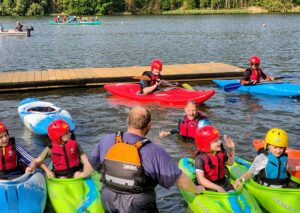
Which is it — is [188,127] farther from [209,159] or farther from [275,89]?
[275,89]

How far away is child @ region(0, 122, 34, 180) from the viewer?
589 cm

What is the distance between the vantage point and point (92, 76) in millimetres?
14953

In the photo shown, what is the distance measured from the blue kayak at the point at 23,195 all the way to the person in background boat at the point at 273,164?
259cm

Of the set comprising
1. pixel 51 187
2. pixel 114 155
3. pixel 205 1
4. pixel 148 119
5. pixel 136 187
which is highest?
pixel 205 1

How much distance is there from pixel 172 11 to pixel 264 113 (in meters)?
72.5

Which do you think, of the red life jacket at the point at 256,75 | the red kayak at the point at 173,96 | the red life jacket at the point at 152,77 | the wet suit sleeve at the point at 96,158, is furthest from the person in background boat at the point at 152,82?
the wet suit sleeve at the point at 96,158

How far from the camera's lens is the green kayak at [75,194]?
206 inches

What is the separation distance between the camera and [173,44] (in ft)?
96.6

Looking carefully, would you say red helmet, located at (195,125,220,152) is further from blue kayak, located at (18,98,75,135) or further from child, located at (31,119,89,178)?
blue kayak, located at (18,98,75,135)

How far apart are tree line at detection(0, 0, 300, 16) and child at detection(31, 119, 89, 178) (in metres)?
70.6

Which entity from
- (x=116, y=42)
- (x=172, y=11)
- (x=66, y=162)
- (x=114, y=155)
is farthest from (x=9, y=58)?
(x=172, y=11)

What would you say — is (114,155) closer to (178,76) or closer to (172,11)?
(178,76)

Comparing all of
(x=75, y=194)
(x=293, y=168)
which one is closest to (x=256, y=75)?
(x=293, y=168)

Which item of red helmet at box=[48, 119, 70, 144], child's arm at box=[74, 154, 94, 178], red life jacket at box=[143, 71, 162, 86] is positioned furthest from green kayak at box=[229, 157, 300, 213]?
red life jacket at box=[143, 71, 162, 86]
